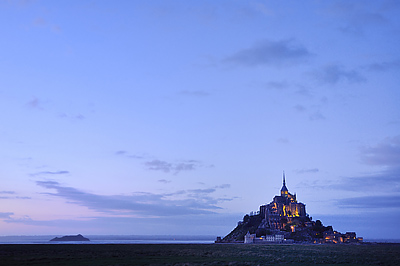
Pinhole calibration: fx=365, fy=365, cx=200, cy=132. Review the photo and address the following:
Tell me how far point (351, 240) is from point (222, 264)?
17357 centimetres

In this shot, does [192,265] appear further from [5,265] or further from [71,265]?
[5,265]

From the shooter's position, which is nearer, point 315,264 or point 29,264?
point 29,264

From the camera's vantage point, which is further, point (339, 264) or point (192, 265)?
point (339, 264)

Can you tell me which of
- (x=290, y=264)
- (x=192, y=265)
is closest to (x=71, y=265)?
(x=192, y=265)

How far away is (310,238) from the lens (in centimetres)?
19612

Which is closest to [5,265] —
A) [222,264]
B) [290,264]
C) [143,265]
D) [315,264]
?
[143,265]

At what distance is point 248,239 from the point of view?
194000mm

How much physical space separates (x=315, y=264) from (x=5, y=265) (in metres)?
40.1

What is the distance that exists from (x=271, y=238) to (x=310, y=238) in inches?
857

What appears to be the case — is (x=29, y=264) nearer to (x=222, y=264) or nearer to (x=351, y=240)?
(x=222, y=264)

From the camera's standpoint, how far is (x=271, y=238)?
634ft

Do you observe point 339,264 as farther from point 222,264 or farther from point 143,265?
point 143,265

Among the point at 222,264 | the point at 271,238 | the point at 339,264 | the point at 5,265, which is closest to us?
the point at 5,265

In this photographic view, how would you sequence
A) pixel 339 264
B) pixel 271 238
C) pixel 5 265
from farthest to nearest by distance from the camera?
pixel 271 238 < pixel 339 264 < pixel 5 265
